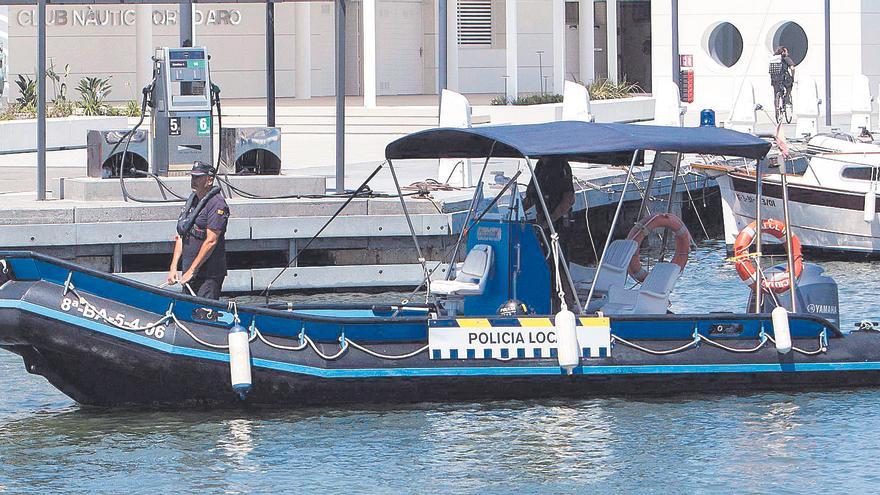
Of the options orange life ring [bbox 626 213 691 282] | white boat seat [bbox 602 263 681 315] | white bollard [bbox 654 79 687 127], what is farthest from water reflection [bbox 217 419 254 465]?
white bollard [bbox 654 79 687 127]

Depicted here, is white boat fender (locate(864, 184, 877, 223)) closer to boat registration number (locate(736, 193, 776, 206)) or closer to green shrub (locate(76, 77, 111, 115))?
boat registration number (locate(736, 193, 776, 206))

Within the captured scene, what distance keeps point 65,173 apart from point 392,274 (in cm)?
723

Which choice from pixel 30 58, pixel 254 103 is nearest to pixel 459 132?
pixel 254 103

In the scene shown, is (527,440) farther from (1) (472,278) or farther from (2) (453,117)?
(2) (453,117)

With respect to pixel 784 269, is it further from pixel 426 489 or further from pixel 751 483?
pixel 426 489

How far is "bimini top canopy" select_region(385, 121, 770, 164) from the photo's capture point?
12.5 m

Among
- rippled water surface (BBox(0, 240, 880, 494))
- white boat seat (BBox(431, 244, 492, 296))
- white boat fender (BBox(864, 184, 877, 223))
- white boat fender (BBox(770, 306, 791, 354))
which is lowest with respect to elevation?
rippled water surface (BBox(0, 240, 880, 494))

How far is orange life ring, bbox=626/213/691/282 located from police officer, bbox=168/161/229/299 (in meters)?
3.41

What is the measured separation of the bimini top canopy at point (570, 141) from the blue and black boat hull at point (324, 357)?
1.32m

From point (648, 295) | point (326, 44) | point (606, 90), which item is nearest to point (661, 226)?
point (648, 295)

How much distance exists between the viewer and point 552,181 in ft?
44.2

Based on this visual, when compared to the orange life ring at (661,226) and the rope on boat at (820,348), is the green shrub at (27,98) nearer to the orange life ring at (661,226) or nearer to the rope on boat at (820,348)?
the orange life ring at (661,226)

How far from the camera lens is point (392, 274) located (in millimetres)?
18312

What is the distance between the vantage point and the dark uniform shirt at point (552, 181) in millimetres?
13453
